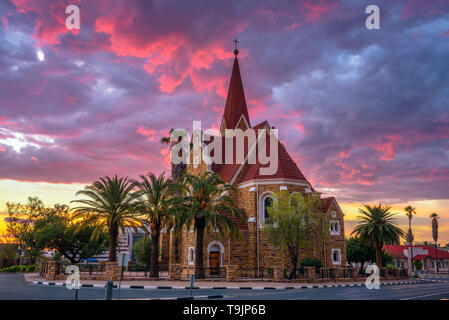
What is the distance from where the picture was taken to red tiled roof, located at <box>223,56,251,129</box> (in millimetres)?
48531

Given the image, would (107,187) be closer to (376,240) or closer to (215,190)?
(215,190)

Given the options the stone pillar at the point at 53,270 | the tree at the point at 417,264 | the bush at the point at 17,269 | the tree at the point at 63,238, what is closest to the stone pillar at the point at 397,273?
the stone pillar at the point at 53,270

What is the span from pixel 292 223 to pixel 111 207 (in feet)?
49.5

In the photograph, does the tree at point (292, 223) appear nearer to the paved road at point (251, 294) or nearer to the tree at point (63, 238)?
the paved road at point (251, 294)

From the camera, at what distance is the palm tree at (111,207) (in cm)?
3034

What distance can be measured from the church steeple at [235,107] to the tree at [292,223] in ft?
59.6

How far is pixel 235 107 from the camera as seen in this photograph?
49.3m

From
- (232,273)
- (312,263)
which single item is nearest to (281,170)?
(312,263)

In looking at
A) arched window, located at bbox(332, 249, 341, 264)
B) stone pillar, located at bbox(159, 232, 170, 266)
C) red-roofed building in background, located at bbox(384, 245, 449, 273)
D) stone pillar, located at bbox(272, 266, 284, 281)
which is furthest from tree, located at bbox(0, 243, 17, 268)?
red-roofed building in background, located at bbox(384, 245, 449, 273)

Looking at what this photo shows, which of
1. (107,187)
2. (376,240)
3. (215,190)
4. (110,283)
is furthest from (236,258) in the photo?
(110,283)

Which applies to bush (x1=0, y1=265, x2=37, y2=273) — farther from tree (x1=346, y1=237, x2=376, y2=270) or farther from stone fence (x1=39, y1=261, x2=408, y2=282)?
tree (x1=346, y1=237, x2=376, y2=270)

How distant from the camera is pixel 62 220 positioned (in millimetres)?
47281
